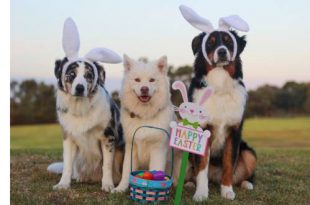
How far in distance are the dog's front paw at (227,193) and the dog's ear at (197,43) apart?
5.07 ft

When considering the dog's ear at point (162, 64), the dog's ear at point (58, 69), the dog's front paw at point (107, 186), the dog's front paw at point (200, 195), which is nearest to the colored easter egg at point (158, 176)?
the dog's front paw at point (200, 195)

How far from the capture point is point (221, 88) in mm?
4629

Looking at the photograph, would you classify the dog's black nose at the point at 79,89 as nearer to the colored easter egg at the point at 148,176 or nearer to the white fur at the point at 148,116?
the white fur at the point at 148,116

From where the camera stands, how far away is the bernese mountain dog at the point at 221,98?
456 centimetres

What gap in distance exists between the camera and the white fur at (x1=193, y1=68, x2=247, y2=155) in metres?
4.61

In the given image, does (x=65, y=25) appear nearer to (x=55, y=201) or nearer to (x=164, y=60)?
(x=164, y=60)

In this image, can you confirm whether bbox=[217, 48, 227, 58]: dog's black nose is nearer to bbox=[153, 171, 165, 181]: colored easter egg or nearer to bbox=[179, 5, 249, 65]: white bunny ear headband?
bbox=[179, 5, 249, 65]: white bunny ear headband

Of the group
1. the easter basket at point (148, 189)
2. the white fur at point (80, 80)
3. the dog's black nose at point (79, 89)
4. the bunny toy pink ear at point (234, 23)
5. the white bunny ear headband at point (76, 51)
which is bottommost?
the easter basket at point (148, 189)

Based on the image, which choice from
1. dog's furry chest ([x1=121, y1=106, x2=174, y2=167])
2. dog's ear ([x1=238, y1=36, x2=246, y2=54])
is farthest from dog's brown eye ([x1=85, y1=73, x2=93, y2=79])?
dog's ear ([x1=238, y1=36, x2=246, y2=54])

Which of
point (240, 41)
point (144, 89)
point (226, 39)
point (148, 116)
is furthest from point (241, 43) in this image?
point (148, 116)

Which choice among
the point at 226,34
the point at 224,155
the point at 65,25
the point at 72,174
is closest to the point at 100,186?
the point at 72,174

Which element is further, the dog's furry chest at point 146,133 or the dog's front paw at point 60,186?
the dog's front paw at point 60,186

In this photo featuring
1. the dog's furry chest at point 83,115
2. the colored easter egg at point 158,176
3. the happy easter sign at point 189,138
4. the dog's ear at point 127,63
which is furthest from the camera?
Answer: the dog's furry chest at point 83,115

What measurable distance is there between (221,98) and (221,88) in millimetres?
115
